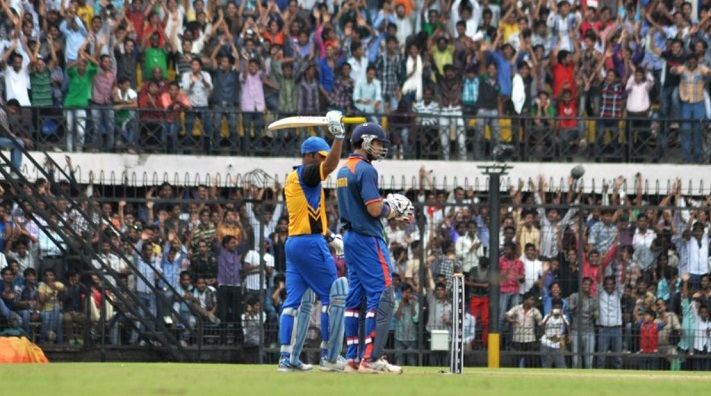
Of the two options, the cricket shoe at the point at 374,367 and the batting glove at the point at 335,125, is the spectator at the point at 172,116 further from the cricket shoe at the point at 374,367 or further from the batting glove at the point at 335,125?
the cricket shoe at the point at 374,367

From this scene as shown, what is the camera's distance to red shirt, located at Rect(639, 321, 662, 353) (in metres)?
22.8

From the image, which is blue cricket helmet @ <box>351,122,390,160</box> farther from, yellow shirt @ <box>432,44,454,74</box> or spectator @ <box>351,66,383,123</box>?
yellow shirt @ <box>432,44,454,74</box>

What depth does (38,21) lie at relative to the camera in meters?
28.0

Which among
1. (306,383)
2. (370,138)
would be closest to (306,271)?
(370,138)

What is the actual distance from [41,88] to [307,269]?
38.0 ft

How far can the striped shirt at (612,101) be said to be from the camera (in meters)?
29.0

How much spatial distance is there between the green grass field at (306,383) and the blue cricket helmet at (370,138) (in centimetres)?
198

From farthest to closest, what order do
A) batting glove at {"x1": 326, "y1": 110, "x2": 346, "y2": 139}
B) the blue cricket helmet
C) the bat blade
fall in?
the bat blade < the blue cricket helmet < batting glove at {"x1": 326, "y1": 110, "x2": 346, "y2": 139}

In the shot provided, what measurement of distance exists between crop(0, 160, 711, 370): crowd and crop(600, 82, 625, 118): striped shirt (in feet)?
19.8

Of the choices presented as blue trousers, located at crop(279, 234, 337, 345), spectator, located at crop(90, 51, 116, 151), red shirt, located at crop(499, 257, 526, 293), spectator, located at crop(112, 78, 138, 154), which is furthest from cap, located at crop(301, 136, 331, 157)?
spectator, located at crop(90, 51, 116, 151)

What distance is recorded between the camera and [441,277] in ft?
75.0

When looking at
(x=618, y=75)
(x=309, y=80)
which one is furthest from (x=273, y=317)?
(x=618, y=75)

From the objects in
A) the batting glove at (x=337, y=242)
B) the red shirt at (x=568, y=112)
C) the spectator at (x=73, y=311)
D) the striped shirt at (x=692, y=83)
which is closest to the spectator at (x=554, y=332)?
the batting glove at (x=337, y=242)

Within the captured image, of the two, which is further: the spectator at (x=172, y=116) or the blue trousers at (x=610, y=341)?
the spectator at (x=172, y=116)
